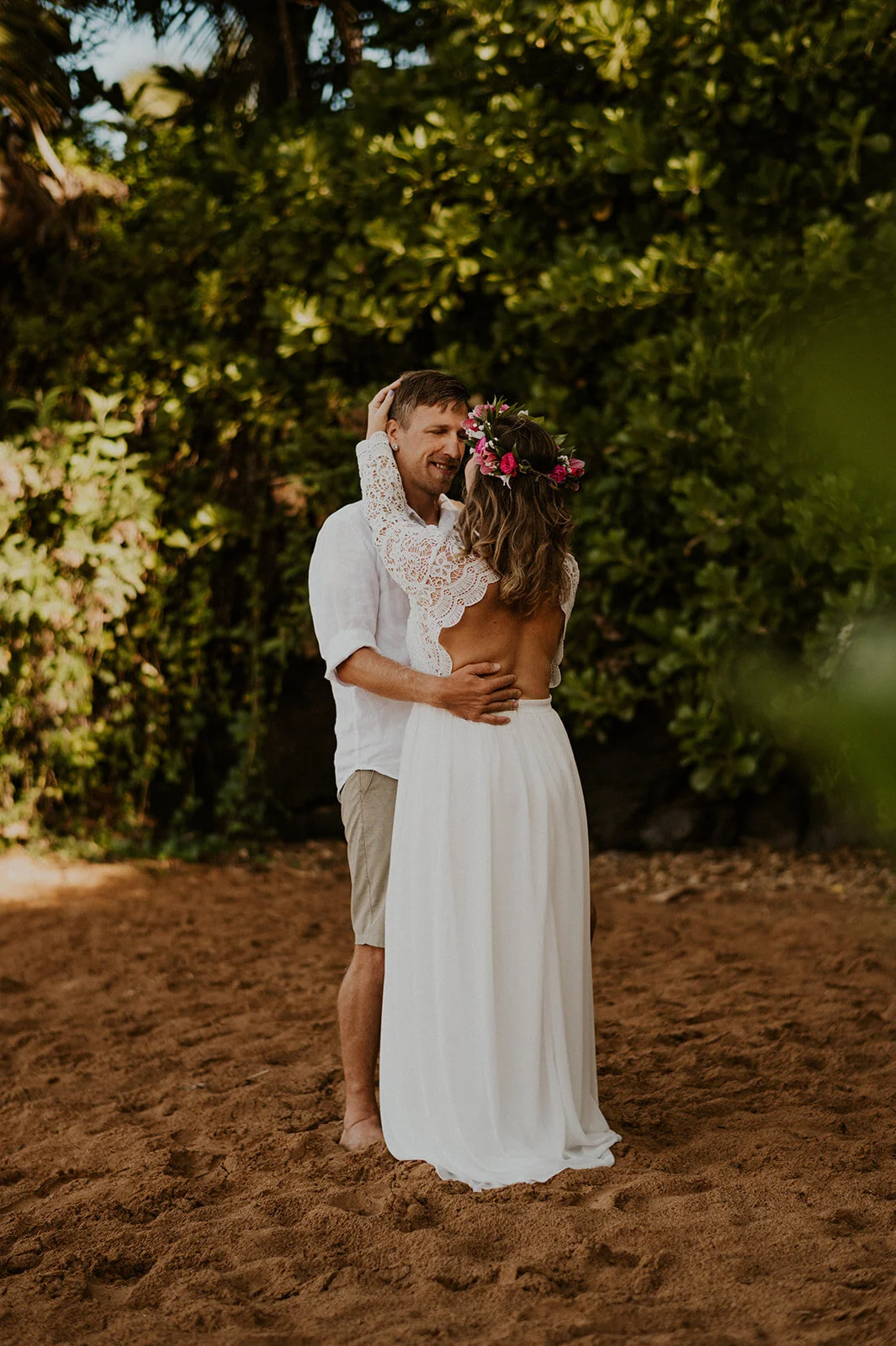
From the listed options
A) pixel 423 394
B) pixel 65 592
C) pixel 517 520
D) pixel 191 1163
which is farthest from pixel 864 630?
pixel 65 592

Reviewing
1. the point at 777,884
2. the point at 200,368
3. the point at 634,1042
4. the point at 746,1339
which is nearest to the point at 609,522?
the point at 777,884

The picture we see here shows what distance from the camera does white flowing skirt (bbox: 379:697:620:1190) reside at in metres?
2.94

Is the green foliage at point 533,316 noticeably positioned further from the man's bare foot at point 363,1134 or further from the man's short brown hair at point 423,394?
the man's bare foot at point 363,1134

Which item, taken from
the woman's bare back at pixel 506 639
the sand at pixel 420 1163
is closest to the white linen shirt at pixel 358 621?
the woman's bare back at pixel 506 639

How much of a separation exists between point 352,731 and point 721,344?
3.26m

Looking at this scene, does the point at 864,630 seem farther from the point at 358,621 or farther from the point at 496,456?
the point at 358,621

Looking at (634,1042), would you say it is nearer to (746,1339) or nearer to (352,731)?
(352,731)

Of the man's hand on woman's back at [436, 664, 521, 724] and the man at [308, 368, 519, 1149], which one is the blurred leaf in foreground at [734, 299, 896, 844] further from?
the man at [308, 368, 519, 1149]

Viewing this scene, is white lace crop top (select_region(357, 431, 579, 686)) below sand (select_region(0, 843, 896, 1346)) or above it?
above

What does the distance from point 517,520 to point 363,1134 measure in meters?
1.62

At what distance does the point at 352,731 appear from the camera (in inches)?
130

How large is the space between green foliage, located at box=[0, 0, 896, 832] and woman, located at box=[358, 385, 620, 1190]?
226 centimetres

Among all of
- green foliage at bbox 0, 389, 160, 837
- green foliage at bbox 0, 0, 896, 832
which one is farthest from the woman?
green foliage at bbox 0, 389, 160, 837

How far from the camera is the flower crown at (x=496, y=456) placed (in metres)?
2.92
